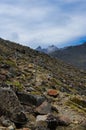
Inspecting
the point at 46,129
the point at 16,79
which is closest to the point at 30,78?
the point at 16,79

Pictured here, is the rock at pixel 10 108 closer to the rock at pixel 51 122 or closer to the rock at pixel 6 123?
the rock at pixel 6 123

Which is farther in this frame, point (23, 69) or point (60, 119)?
point (23, 69)

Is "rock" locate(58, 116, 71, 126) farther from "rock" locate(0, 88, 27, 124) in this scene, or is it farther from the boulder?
"rock" locate(0, 88, 27, 124)

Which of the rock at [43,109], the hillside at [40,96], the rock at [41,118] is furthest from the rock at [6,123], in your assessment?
the rock at [43,109]

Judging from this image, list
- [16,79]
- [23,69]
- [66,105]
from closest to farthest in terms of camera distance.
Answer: [66,105] < [16,79] < [23,69]

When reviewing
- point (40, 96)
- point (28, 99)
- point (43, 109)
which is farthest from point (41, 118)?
point (40, 96)

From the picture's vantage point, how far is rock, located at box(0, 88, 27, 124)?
2038 cm

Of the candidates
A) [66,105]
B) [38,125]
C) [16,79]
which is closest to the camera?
[38,125]

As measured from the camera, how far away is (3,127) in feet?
62.1

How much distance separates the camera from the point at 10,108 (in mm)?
20547

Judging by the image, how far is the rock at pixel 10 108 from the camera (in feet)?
66.8

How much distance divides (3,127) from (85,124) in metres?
4.13

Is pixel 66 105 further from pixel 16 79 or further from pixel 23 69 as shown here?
pixel 23 69

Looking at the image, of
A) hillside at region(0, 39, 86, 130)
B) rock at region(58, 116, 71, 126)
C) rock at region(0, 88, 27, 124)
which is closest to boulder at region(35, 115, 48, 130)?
hillside at region(0, 39, 86, 130)
